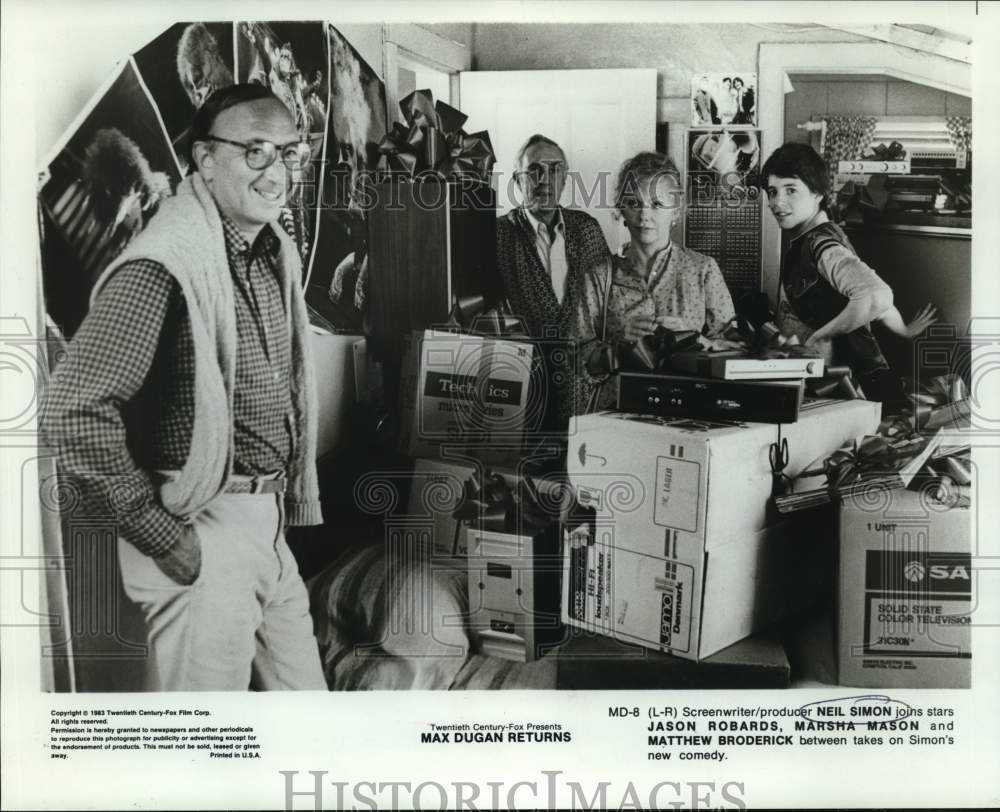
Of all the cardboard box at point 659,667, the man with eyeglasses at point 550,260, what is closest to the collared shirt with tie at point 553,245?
the man with eyeglasses at point 550,260

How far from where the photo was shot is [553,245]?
8.43 ft

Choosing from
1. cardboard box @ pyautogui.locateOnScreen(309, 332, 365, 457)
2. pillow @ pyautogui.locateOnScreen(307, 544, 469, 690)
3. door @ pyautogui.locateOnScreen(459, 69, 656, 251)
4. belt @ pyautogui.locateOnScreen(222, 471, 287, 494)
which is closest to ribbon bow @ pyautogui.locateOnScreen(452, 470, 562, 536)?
pillow @ pyautogui.locateOnScreen(307, 544, 469, 690)

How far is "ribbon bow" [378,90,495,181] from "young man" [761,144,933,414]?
28.7 inches

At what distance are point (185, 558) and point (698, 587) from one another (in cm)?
124

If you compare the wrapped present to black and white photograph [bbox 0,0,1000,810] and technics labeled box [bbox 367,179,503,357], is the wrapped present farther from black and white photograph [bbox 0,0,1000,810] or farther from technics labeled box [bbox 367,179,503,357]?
technics labeled box [bbox 367,179,503,357]

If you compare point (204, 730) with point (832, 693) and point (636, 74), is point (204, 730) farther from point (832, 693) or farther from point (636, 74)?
point (636, 74)

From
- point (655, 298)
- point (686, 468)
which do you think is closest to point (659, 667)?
point (686, 468)

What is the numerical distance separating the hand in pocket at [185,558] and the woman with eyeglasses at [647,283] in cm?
101

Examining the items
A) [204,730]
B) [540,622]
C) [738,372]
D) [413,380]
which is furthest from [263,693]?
[738,372]

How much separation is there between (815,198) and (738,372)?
503mm

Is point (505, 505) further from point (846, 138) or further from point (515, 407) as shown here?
point (846, 138)

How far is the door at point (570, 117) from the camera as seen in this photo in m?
2.54

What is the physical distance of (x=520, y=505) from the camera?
2.56 meters

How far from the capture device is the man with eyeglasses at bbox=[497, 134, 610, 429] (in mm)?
2555
